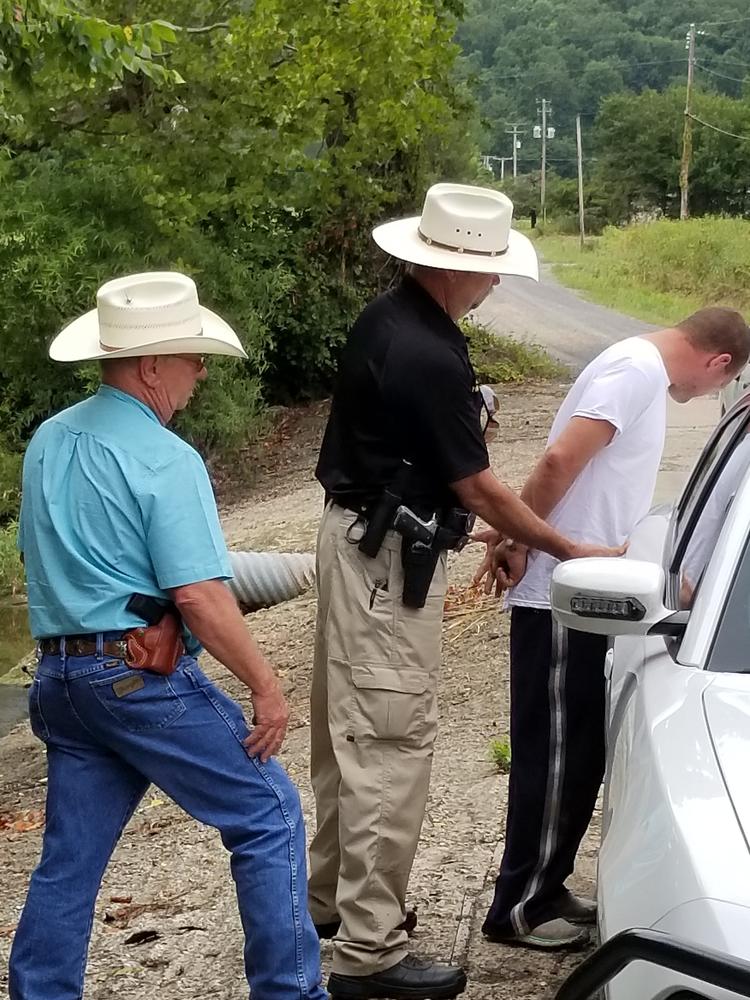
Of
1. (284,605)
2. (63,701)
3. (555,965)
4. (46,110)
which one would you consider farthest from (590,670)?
(46,110)

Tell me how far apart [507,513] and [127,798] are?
116cm

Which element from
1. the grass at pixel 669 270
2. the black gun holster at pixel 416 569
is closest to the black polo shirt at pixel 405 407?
the black gun holster at pixel 416 569

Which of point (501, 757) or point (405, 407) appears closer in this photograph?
point (405, 407)

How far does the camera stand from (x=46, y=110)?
1419cm

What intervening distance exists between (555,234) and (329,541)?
2851 inches

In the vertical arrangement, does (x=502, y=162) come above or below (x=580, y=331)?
below

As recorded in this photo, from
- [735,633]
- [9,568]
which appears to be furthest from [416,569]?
[9,568]

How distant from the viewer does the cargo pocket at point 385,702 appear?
3.50 meters

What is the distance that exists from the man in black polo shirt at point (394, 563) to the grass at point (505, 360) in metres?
16.4

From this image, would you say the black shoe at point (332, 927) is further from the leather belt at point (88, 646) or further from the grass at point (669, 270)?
the grass at point (669, 270)

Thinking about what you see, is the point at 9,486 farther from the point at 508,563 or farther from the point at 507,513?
the point at 507,513

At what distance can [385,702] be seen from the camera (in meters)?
3.50

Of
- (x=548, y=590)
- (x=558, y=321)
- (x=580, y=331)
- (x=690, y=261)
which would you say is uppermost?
(x=548, y=590)

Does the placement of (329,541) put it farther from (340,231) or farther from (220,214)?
(340,231)
